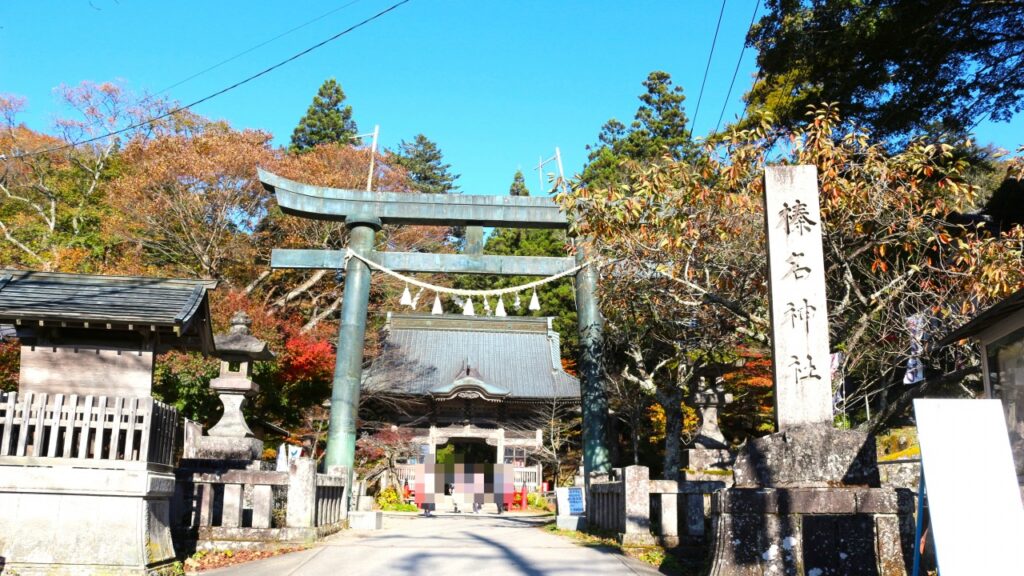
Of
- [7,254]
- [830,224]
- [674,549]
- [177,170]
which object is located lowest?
[674,549]

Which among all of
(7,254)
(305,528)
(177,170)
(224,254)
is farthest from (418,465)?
(305,528)

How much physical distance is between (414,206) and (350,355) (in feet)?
9.57

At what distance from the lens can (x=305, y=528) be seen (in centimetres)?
899

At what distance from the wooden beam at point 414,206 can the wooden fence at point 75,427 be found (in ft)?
23.8

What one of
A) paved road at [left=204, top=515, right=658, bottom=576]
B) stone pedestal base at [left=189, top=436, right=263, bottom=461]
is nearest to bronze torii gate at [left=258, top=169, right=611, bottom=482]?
stone pedestal base at [left=189, top=436, right=263, bottom=461]

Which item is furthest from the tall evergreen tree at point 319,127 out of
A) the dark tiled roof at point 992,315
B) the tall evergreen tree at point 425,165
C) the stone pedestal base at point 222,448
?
the dark tiled roof at point 992,315

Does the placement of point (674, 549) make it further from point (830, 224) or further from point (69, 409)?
point (69, 409)

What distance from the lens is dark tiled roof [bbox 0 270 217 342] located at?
6707 mm

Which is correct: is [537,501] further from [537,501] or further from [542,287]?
[542,287]

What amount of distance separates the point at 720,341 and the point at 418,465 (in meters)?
14.3

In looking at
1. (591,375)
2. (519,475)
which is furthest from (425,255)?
(519,475)

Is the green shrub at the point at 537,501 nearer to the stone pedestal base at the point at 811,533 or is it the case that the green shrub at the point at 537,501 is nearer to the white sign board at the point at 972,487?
the stone pedestal base at the point at 811,533

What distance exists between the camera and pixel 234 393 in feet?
36.0

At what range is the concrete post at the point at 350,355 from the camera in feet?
40.9
